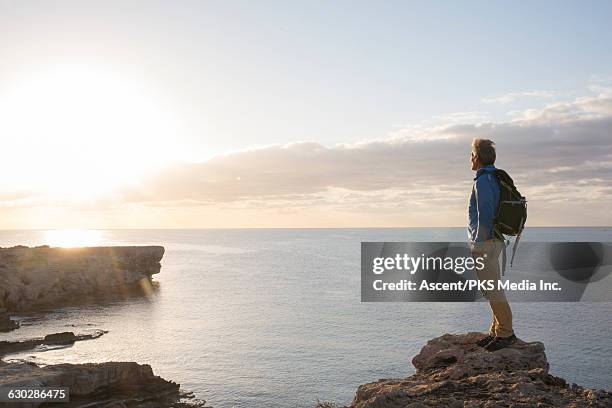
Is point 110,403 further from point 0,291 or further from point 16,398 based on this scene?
point 0,291

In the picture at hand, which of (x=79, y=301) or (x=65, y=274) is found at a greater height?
(x=65, y=274)

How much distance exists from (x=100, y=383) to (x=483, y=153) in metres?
26.4

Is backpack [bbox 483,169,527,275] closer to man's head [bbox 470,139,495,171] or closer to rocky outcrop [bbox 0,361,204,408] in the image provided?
man's head [bbox 470,139,495,171]

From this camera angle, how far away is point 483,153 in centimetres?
867

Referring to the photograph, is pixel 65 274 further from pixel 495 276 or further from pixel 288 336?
pixel 495 276

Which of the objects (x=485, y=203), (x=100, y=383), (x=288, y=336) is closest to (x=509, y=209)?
(x=485, y=203)

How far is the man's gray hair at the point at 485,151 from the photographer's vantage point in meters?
8.64

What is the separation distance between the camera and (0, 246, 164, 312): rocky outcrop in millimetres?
76875

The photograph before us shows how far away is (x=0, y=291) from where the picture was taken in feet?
242

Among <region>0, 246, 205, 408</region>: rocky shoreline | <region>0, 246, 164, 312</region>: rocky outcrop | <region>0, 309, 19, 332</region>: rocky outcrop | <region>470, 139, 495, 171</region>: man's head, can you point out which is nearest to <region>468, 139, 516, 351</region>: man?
<region>470, 139, 495, 171</region>: man's head

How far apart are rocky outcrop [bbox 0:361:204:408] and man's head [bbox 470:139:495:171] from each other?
76.8 feet

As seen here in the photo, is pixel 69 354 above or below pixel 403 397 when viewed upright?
below

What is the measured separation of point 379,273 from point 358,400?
136 metres

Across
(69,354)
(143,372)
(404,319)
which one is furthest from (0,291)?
(404,319)
